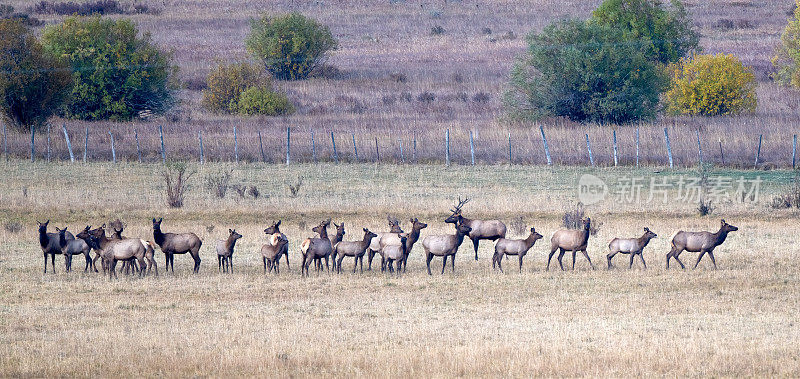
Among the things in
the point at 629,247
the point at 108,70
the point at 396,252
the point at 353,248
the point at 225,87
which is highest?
the point at 108,70

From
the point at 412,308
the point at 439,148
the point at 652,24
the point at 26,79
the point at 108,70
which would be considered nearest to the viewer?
the point at 412,308

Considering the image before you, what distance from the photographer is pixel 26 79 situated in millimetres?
45844

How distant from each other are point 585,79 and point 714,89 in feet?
33.5

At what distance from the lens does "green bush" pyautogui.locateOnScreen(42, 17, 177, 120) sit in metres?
52.4

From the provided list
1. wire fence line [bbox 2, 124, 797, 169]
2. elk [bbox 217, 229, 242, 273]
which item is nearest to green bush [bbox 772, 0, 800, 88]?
wire fence line [bbox 2, 124, 797, 169]

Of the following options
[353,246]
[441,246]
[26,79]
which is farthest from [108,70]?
[441,246]

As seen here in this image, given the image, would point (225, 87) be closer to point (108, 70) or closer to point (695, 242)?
point (108, 70)

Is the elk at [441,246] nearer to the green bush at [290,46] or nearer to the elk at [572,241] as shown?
the elk at [572,241]

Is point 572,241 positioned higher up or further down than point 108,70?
further down

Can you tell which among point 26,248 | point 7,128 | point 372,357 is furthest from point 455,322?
point 7,128

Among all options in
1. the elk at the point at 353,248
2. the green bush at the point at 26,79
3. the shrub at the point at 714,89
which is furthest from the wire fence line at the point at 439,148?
the elk at the point at 353,248

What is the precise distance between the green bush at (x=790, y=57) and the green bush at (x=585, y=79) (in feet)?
52.6

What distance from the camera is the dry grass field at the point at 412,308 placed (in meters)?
12.0

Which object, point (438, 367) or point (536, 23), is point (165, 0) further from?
point (438, 367)
